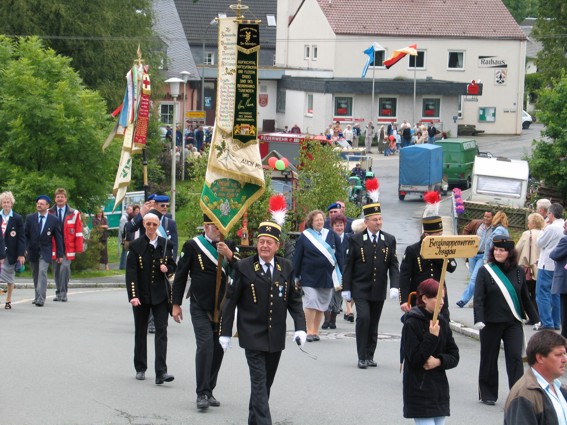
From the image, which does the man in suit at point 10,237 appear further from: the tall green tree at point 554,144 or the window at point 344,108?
the window at point 344,108

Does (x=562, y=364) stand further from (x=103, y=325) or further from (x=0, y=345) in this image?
(x=103, y=325)

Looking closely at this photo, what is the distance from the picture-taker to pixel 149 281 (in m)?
12.1

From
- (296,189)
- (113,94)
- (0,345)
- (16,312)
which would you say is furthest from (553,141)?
(0,345)

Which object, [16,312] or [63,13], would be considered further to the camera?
[63,13]

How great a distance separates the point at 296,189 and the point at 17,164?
23.4 feet

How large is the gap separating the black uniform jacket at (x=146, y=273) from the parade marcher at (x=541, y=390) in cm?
597

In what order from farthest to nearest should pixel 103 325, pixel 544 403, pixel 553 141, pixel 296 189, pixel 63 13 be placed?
pixel 63 13 → pixel 553 141 → pixel 296 189 → pixel 103 325 → pixel 544 403

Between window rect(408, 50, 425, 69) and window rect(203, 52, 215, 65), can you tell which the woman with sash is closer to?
window rect(408, 50, 425, 69)

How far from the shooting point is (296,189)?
29.6 meters

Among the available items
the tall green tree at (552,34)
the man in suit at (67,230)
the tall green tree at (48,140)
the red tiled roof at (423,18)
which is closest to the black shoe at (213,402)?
the man in suit at (67,230)

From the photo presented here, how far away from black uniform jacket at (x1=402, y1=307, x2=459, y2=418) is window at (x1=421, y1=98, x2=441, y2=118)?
6317cm

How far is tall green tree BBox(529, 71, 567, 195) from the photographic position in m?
38.4

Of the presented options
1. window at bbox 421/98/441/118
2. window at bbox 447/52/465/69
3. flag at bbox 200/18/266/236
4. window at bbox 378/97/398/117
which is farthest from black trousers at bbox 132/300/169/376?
window at bbox 447/52/465/69

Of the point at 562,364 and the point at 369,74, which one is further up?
the point at 369,74
